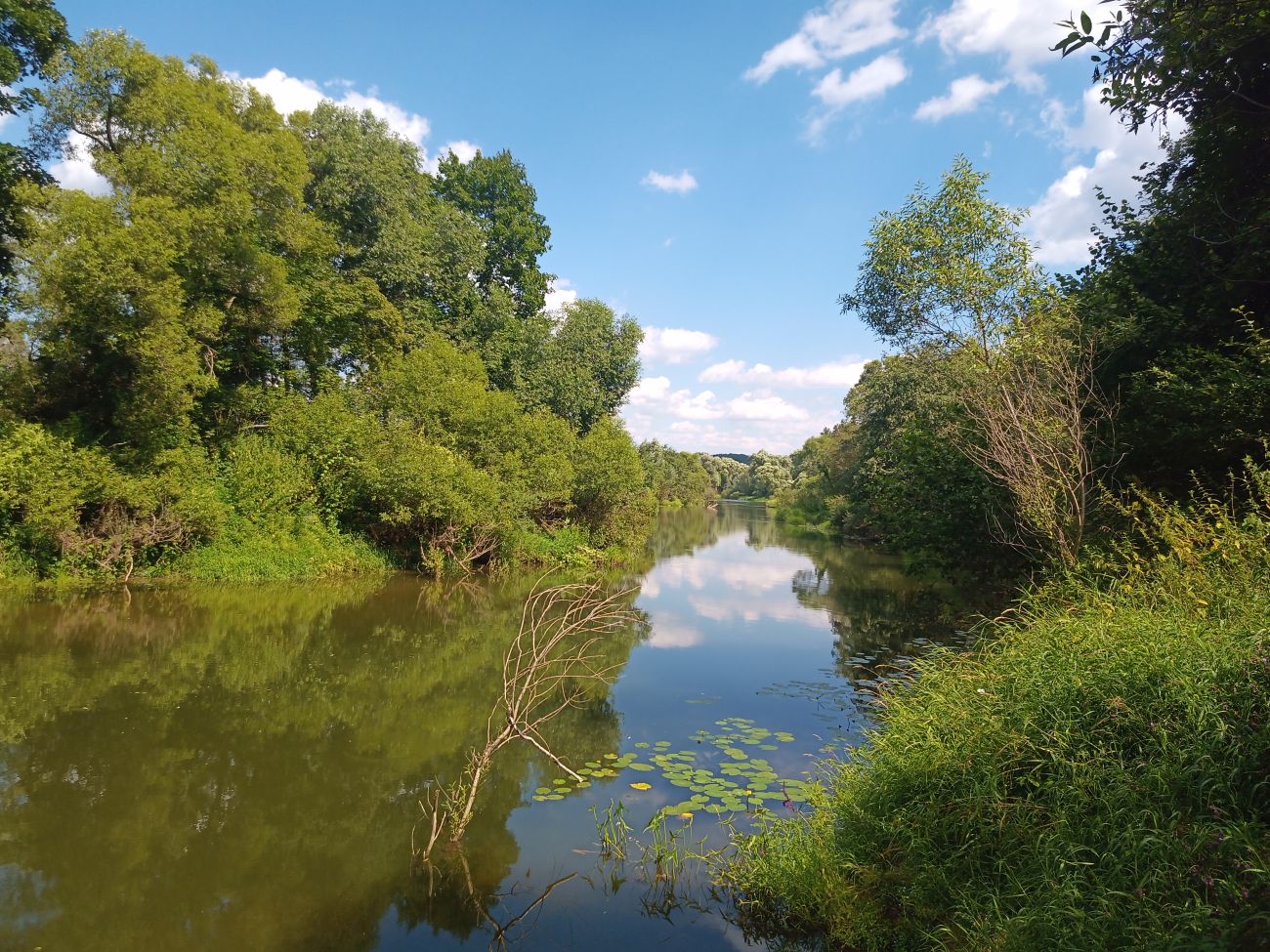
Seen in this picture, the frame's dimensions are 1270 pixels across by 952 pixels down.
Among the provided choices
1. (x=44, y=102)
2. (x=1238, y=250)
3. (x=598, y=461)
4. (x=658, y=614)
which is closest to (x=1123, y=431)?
(x=1238, y=250)

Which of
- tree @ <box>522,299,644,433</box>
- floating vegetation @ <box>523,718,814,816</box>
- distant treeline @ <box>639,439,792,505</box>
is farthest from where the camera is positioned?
distant treeline @ <box>639,439,792,505</box>

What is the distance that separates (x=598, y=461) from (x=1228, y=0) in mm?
21439

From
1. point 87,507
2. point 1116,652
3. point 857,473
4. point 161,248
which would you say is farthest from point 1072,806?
point 857,473

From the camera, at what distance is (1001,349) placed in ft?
41.2

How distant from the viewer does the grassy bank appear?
306 cm

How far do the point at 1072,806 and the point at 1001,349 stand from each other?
10.8 meters

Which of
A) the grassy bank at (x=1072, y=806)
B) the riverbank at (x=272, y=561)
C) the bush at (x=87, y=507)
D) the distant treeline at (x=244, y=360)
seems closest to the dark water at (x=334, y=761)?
the grassy bank at (x=1072, y=806)

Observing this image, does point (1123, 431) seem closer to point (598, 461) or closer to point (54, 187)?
point (598, 461)

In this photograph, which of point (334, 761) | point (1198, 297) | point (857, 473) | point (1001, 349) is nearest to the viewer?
point (334, 761)

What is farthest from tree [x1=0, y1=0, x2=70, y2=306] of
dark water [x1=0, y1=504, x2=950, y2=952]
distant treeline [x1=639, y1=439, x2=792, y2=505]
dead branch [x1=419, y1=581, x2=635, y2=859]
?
distant treeline [x1=639, y1=439, x2=792, y2=505]

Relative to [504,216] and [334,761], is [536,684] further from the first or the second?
[504,216]

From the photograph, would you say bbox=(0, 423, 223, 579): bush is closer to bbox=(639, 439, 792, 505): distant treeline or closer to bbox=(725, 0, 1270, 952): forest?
bbox=(725, 0, 1270, 952): forest

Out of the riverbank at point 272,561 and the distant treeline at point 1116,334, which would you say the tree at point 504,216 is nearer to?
the riverbank at point 272,561

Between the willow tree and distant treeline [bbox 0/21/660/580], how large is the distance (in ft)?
38.8
